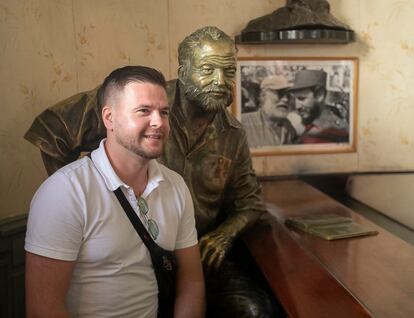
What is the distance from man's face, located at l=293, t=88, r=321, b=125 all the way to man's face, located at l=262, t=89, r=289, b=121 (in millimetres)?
66

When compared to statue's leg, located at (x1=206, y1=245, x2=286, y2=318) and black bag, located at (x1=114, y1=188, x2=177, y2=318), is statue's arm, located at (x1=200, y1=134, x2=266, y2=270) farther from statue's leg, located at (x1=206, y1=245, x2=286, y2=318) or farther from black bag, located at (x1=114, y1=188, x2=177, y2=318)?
black bag, located at (x1=114, y1=188, x2=177, y2=318)

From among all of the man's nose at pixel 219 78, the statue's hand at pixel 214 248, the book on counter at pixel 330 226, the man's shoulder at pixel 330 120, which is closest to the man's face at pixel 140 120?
the man's nose at pixel 219 78

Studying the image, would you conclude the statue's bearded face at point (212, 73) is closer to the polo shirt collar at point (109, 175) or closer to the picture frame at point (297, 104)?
the polo shirt collar at point (109, 175)

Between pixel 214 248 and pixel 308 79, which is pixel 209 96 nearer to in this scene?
pixel 214 248

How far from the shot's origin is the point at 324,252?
1435mm

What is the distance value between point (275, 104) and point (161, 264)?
5.32 feet

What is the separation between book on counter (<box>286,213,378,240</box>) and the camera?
1.57 metres

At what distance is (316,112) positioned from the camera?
2.65 meters

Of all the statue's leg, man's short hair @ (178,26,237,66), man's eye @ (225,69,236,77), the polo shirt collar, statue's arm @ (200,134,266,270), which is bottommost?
the statue's leg

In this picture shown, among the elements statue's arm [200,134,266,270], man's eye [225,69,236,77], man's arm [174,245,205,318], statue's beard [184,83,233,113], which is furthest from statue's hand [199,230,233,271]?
man's eye [225,69,236,77]

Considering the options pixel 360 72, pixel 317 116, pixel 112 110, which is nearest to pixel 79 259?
pixel 112 110

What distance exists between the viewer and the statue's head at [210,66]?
1.38 meters

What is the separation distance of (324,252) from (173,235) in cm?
51

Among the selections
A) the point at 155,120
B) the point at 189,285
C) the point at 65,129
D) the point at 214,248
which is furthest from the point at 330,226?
the point at 65,129
